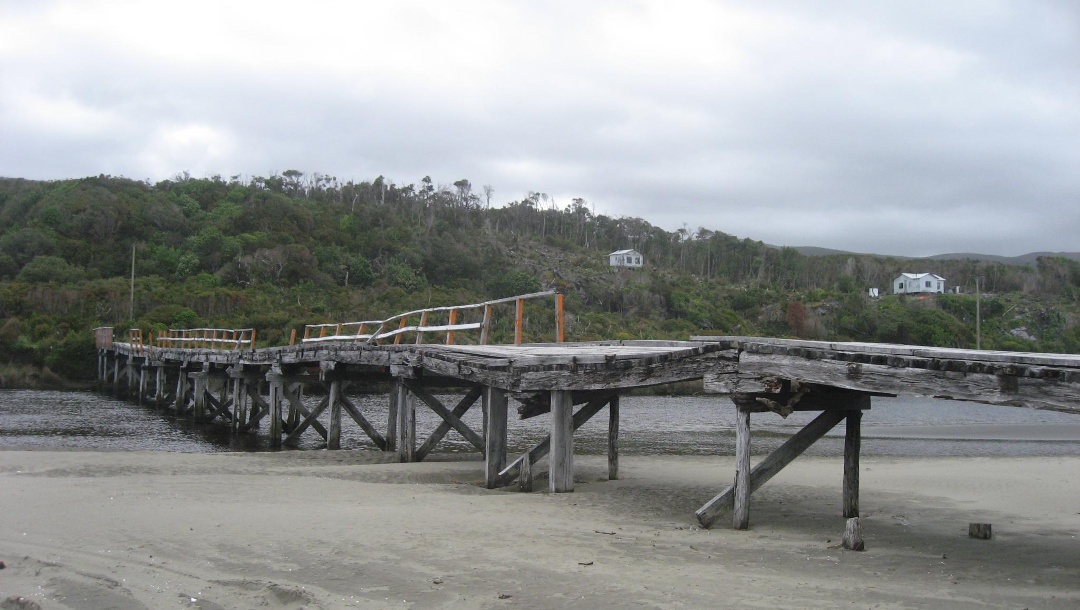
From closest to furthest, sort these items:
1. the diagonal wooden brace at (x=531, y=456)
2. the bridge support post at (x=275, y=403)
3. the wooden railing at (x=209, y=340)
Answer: the diagonal wooden brace at (x=531, y=456), the bridge support post at (x=275, y=403), the wooden railing at (x=209, y=340)

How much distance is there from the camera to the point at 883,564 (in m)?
7.30

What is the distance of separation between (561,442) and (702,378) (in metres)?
2.55

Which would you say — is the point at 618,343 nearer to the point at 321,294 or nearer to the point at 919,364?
the point at 919,364

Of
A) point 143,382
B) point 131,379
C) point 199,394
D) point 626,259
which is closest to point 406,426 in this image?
point 199,394

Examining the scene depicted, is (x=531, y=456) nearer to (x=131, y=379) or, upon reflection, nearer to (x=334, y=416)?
(x=334, y=416)

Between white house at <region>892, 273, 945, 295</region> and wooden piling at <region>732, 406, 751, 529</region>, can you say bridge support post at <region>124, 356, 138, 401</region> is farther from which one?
white house at <region>892, 273, 945, 295</region>

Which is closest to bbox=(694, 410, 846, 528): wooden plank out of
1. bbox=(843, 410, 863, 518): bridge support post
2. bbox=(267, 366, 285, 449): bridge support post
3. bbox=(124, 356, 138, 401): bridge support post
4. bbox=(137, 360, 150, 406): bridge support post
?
bbox=(843, 410, 863, 518): bridge support post

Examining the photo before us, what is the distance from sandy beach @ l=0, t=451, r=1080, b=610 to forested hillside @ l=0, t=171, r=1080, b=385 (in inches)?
1777

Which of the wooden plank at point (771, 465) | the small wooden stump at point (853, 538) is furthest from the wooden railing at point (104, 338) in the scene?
the small wooden stump at point (853, 538)

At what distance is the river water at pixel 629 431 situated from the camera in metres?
22.6

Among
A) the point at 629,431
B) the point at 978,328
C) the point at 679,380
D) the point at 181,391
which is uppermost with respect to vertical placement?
the point at 978,328

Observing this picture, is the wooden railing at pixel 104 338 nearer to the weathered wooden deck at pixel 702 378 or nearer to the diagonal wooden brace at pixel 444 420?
the weathered wooden deck at pixel 702 378

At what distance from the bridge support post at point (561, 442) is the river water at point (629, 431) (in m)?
9.30

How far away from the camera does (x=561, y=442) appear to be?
1144 cm
